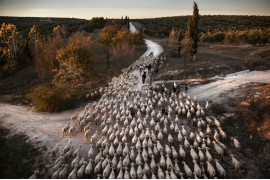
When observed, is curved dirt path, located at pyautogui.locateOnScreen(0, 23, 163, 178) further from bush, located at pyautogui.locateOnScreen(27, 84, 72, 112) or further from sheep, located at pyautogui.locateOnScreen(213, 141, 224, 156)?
sheep, located at pyautogui.locateOnScreen(213, 141, 224, 156)

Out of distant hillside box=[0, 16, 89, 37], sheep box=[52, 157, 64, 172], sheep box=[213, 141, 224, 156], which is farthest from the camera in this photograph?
distant hillside box=[0, 16, 89, 37]

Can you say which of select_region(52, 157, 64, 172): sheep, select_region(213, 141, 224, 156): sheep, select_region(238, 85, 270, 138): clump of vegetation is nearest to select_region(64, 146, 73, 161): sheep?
select_region(52, 157, 64, 172): sheep

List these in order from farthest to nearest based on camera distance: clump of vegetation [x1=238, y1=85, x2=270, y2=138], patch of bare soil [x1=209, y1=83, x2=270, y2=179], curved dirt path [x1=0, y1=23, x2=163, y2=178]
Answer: clump of vegetation [x1=238, y1=85, x2=270, y2=138]
curved dirt path [x1=0, y1=23, x2=163, y2=178]
patch of bare soil [x1=209, y1=83, x2=270, y2=179]

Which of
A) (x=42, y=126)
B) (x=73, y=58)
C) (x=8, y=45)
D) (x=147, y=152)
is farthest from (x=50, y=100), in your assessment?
(x=8, y=45)

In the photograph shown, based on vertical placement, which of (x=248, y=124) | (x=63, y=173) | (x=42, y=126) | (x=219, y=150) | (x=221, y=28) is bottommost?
(x=63, y=173)

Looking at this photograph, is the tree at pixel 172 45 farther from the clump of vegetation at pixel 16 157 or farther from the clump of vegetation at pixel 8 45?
the clump of vegetation at pixel 16 157

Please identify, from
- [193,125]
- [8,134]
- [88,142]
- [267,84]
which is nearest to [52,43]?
[8,134]

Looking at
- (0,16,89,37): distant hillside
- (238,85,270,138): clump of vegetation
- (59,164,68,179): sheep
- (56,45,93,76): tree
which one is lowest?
(59,164,68,179): sheep

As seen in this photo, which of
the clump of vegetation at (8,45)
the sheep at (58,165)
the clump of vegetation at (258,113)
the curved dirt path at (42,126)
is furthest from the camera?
the clump of vegetation at (8,45)

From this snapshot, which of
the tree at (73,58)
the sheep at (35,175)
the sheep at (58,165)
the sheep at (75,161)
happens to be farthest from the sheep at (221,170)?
the tree at (73,58)

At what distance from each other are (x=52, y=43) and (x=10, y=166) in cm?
2240

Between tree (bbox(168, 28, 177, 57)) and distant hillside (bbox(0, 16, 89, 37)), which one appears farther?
distant hillside (bbox(0, 16, 89, 37))

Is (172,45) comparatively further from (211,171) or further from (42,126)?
(211,171)

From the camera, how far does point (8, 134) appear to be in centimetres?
1220
